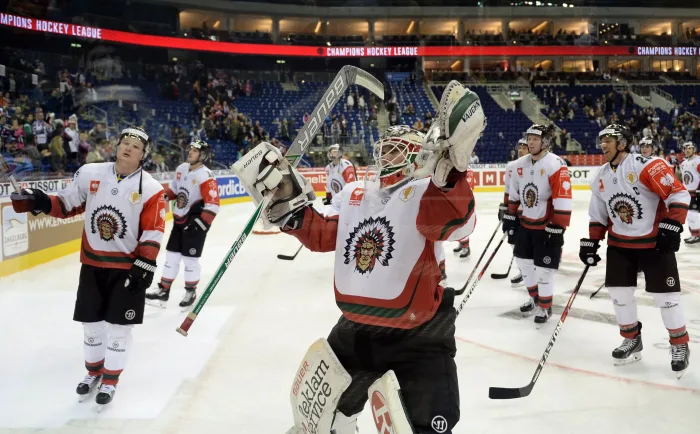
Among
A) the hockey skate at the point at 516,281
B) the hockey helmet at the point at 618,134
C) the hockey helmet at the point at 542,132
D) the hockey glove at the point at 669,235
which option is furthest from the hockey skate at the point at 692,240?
the hockey helmet at the point at 542,132

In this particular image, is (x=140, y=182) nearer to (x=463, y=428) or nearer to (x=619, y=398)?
(x=463, y=428)

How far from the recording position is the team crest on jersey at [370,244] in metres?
1.47

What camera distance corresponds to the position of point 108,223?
8.38ft

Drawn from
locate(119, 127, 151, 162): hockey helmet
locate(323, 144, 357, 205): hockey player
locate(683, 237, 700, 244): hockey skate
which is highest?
locate(119, 127, 151, 162): hockey helmet

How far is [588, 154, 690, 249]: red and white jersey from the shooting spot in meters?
2.71

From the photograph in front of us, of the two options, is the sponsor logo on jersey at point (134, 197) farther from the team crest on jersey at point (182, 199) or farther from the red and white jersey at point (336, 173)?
the team crest on jersey at point (182, 199)

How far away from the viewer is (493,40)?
6.05 ft

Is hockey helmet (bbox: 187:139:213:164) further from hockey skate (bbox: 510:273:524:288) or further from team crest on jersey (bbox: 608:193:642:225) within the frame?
hockey skate (bbox: 510:273:524:288)

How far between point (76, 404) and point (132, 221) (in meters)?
0.80

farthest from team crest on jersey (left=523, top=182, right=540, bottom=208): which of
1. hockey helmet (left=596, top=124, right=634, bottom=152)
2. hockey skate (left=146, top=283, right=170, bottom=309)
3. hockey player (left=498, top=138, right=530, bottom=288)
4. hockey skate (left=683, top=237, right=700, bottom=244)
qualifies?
hockey skate (left=683, top=237, right=700, bottom=244)

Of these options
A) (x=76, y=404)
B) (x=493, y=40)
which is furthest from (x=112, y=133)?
(x=493, y=40)

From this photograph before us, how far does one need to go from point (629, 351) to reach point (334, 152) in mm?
2087

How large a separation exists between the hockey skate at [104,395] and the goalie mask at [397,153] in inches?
65.8

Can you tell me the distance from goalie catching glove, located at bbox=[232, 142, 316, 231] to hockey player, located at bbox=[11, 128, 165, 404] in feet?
3.75
